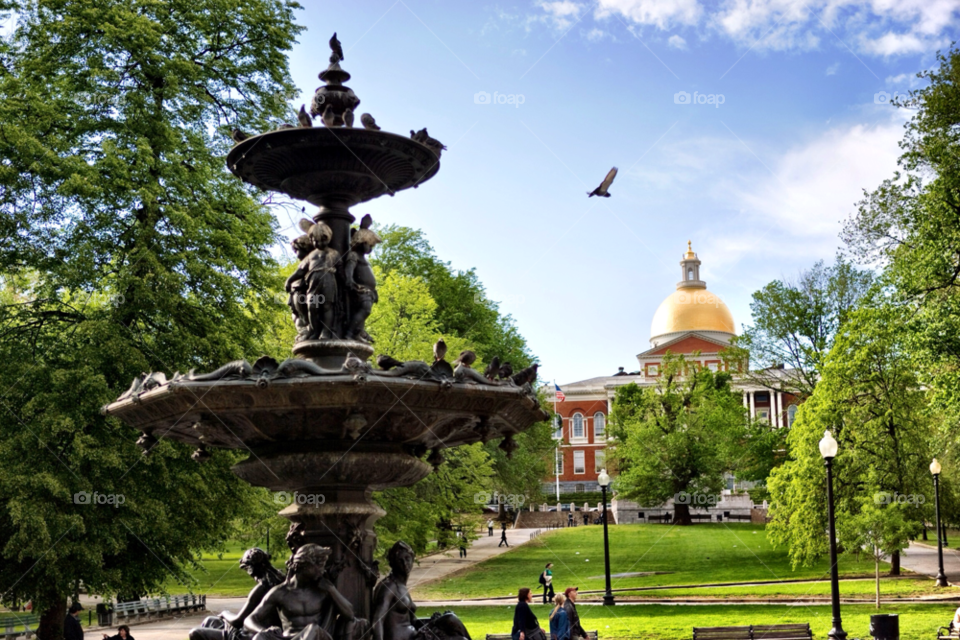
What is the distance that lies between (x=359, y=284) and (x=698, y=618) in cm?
1730

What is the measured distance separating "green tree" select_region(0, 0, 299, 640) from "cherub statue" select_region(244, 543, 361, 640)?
28.4 feet

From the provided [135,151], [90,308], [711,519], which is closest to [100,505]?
[90,308]

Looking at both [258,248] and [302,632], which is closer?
[302,632]

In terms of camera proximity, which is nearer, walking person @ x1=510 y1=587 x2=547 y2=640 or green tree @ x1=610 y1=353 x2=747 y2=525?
walking person @ x1=510 y1=587 x2=547 y2=640

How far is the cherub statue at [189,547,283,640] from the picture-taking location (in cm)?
823

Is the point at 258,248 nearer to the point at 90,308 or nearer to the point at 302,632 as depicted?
the point at 90,308

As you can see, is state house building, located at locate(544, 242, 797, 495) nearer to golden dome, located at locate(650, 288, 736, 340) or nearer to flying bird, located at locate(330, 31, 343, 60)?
golden dome, located at locate(650, 288, 736, 340)

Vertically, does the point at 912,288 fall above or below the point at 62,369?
above

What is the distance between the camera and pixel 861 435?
3106cm

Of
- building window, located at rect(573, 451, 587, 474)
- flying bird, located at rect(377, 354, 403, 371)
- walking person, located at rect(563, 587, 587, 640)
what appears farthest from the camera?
building window, located at rect(573, 451, 587, 474)

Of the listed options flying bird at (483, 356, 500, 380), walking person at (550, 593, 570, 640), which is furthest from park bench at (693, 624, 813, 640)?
flying bird at (483, 356, 500, 380)

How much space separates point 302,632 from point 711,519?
57.8m

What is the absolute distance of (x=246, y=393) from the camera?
7738 mm

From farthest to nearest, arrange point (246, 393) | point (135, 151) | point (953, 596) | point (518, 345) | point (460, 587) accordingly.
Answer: point (518, 345) → point (460, 587) → point (953, 596) → point (135, 151) → point (246, 393)
